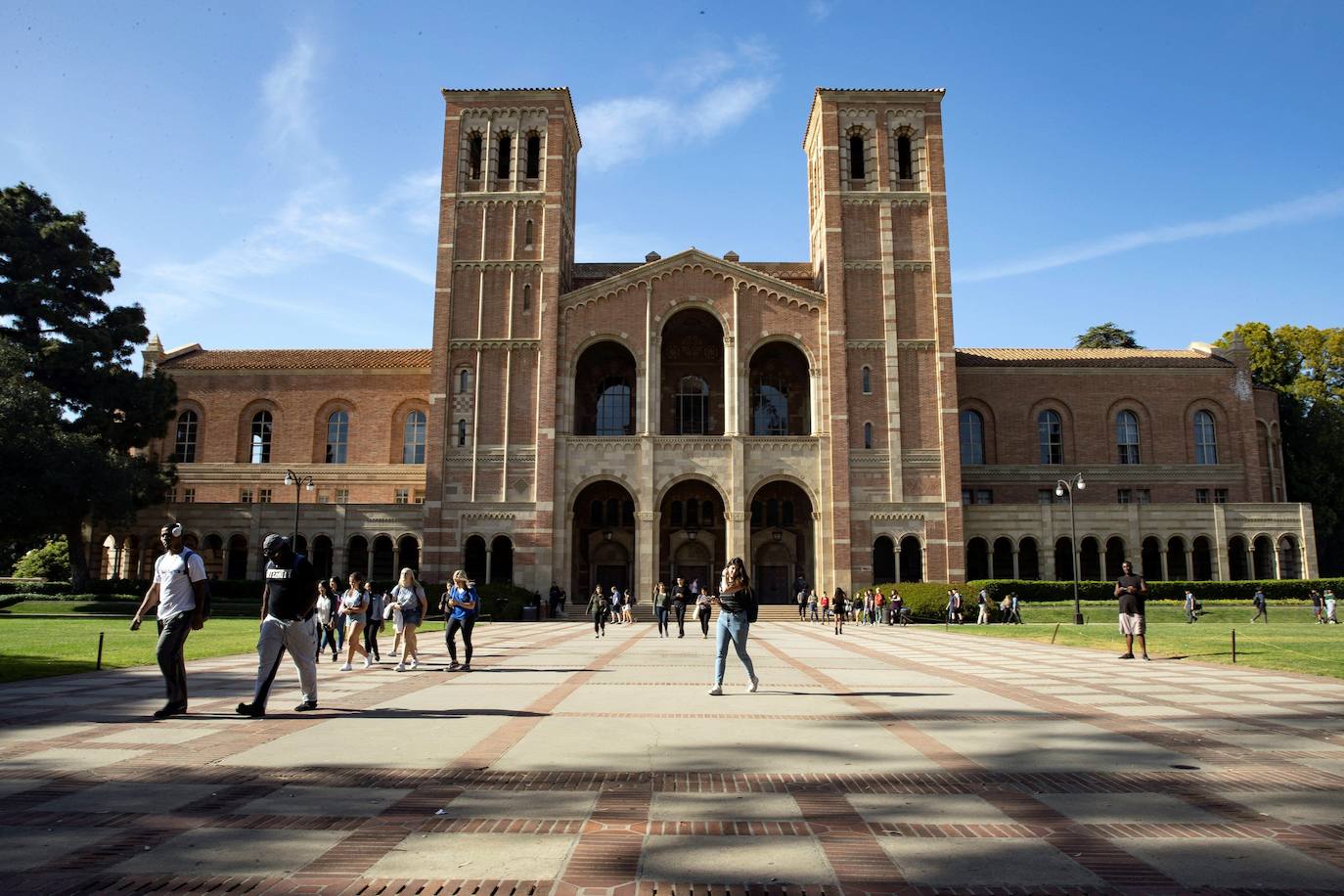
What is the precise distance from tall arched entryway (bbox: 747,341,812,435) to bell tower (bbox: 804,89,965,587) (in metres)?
4.37

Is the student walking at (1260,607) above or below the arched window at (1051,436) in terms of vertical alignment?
below

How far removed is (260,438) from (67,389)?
1148 centimetres

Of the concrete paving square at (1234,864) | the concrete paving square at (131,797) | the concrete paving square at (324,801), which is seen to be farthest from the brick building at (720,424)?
the concrete paving square at (1234,864)

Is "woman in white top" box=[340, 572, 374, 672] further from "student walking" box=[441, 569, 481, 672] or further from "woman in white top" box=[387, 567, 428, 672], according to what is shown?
"student walking" box=[441, 569, 481, 672]

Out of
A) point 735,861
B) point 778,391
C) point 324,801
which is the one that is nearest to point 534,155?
point 778,391

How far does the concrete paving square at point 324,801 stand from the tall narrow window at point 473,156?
4558 centimetres

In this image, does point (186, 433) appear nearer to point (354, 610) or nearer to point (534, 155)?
point (534, 155)

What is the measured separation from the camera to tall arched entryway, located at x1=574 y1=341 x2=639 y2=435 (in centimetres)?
4959

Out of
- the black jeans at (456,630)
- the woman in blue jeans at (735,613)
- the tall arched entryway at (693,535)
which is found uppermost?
the tall arched entryway at (693,535)

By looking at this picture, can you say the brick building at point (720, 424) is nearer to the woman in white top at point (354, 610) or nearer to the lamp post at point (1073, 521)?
the lamp post at point (1073, 521)

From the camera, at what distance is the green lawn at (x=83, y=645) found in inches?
548

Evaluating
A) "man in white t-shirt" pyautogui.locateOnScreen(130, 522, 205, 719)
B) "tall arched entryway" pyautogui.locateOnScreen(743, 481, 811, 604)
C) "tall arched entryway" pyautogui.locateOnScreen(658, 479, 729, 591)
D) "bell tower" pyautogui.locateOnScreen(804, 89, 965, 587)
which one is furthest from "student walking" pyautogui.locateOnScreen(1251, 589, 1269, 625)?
"man in white t-shirt" pyautogui.locateOnScreen(130, 522, 205, 719)

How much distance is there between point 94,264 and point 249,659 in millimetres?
34737

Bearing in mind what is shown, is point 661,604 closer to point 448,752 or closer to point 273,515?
point 448,752
